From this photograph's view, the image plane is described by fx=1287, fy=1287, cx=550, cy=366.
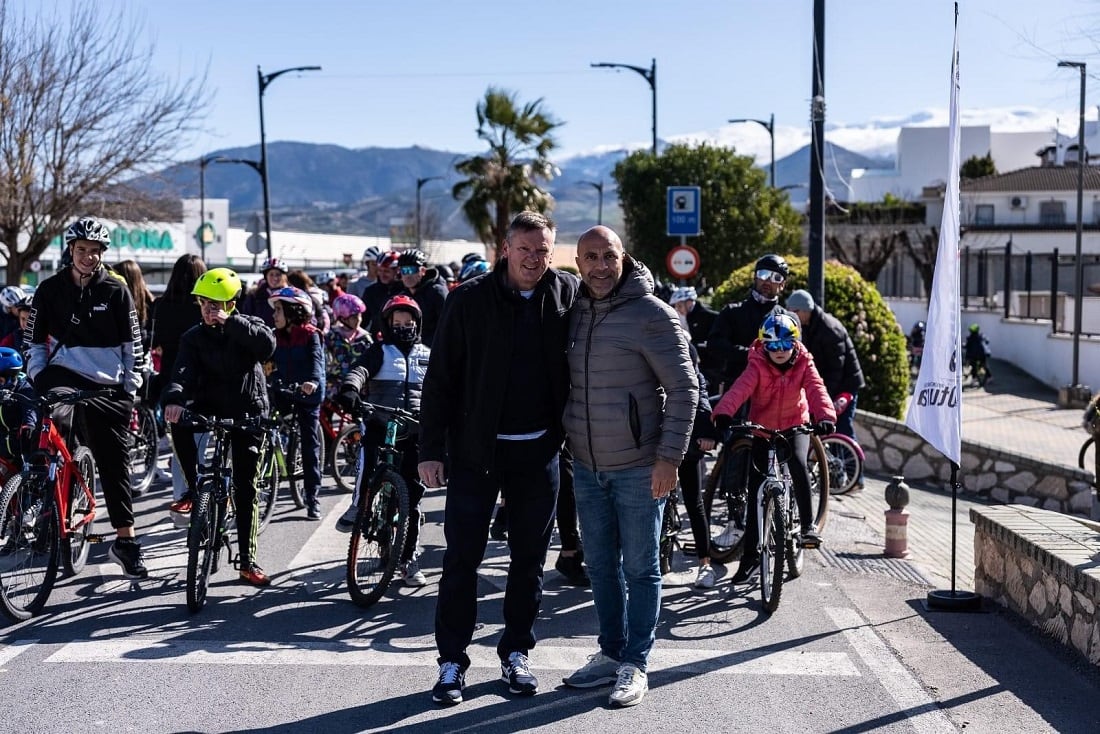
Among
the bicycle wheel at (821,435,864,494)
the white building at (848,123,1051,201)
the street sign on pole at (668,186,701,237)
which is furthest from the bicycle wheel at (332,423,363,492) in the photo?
the white building at (848,123,1051,201)

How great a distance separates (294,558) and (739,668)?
11.2 ft

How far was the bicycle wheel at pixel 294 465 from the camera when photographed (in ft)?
33.1

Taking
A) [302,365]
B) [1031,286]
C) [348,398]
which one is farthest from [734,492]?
[1031,286]

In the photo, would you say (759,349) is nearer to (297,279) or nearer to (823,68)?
(297,279)

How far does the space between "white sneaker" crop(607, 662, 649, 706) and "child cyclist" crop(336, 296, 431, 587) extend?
2138 millimetres

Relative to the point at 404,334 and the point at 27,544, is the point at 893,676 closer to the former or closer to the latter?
the point at 404,334

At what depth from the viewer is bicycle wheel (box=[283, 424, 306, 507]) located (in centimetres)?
1009

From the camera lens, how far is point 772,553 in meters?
6.95

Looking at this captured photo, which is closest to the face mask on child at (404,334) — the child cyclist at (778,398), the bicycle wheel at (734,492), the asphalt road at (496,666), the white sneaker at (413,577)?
the white sneaker at (413,577)

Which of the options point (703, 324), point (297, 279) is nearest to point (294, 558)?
point (297, 279)

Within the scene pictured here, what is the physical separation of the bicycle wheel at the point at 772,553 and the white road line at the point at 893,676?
34 centimetres

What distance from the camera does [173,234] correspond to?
61.2m

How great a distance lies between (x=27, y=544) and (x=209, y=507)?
0.94m

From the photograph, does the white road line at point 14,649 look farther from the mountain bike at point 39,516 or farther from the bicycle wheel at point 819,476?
the bicycle wheel at point 819,476
